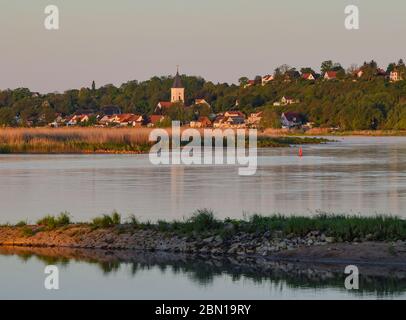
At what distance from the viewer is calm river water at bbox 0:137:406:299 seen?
539 inches

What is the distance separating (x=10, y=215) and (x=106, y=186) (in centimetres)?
818

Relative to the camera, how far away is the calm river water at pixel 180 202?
1368 cm

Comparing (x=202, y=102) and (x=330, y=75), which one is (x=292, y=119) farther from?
(x=330, y=75)

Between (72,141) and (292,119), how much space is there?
8343cm

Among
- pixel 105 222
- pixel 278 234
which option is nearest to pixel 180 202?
pixel 105 222

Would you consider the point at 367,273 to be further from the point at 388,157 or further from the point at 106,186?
the point at 388,157

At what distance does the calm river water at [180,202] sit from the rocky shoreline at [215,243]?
2.29ft

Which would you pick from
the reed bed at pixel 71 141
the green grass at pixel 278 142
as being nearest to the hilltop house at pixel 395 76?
the green grass at pixel 278 142

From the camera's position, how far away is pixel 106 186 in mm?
29172

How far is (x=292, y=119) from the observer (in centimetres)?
14050

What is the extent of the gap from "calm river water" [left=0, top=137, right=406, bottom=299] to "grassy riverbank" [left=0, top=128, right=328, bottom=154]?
7737mm

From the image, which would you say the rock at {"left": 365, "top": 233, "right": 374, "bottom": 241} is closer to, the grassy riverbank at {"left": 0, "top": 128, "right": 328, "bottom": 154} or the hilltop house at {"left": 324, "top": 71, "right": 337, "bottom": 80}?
the grassy riverbank at {"left": 0, "top": 128, "right": 328, "bottom": 154}

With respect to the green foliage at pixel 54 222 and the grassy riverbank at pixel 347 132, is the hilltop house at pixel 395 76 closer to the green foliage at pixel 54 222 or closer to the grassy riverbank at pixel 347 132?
the grassy riverbank at pixel 347 132
